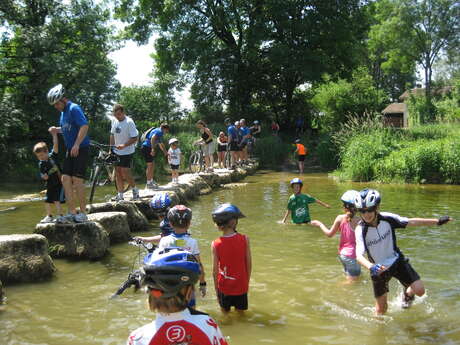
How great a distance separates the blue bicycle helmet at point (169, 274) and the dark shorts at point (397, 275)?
325 centimetres

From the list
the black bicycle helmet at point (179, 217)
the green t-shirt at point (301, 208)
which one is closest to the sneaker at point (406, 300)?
the black bicycle helmet at point (179, 217)

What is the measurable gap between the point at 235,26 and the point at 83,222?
2828 centimetres

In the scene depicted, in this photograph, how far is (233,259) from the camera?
4.91 meters

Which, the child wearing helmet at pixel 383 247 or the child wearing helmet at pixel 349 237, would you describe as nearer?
the child wearing helmet at pixel 383 247

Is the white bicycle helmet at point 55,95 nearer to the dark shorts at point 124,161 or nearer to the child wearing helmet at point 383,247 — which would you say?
the dark shorts at point 124,161

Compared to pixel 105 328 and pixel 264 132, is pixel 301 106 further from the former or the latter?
pixel 105 328

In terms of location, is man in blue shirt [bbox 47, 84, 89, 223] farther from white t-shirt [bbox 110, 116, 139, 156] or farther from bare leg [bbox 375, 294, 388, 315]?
bare leg [bbox 375, 294, 388, 315]

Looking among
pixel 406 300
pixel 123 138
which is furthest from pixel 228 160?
pixel 406 300

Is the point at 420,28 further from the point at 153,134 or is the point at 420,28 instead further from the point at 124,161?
the point at 124,161

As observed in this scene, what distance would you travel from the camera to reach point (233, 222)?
4832 mm

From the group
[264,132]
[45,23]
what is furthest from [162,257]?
[264,132]

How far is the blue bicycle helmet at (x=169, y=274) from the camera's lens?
2.40 metres

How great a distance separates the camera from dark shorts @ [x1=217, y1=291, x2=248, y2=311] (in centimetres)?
507

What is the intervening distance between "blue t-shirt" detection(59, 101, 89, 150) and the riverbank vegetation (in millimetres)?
13354
